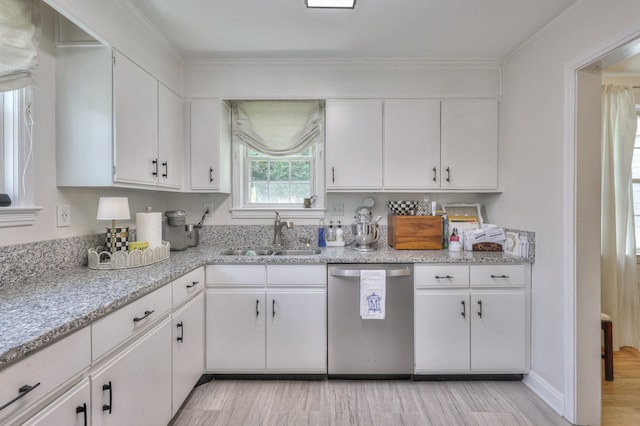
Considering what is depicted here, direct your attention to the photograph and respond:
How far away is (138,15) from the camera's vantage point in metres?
1.91

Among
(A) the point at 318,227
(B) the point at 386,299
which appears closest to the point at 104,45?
(A) the point at 318,227

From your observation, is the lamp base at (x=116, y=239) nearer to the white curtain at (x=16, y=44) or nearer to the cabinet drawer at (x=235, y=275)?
the cabinet drawer at (x=235, y=275)

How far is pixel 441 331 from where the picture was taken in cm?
219

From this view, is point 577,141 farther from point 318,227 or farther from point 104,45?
point 104,45

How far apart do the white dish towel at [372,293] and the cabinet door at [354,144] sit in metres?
0.79

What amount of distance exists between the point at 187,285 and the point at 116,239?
0.50m

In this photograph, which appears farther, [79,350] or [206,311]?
[206,311]

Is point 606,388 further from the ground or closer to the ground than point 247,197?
closer to the ground

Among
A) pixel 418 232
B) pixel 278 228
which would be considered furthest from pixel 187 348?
pixel 418 232

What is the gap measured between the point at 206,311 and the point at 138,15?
1961 mm

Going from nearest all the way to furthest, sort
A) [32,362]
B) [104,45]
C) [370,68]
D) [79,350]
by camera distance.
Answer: [32,362], [79,350], [104,45], [370,68]

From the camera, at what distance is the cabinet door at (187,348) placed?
1765mm

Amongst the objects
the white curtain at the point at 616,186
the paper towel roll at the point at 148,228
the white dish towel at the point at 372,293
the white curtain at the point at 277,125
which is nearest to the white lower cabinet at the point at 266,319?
the white dish towel at the point at 372,293

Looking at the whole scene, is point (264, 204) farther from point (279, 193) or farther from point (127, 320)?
point (127, 320)
